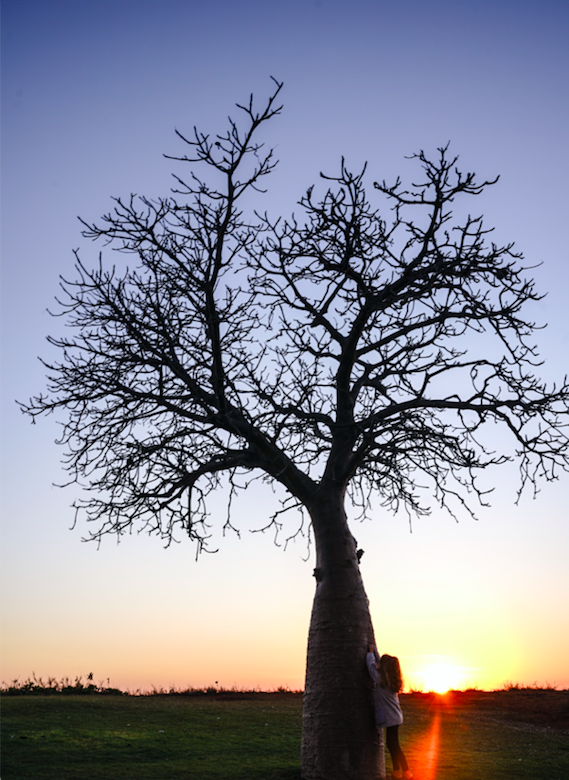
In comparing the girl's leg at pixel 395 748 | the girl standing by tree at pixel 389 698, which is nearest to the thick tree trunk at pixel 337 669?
the girl standing by tree at pixel 389 698

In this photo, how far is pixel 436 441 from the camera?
9344mm

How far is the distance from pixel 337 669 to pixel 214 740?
3.35 meters

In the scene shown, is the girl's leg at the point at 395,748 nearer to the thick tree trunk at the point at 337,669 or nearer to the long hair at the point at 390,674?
the thick tree trunk at the point at 337,669

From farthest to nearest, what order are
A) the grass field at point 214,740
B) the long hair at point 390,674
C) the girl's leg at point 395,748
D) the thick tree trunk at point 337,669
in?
the grass field at point 214,740 < the girl's leg at point 395,748 < the long hair at point 390,674 < the thick tree trunk at point 337,669

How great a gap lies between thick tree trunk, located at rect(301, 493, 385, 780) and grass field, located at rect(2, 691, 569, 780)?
0.84 m

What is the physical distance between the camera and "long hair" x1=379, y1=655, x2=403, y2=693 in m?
7.69

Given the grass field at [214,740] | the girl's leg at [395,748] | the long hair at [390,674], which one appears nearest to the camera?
the long hair at [390,674]

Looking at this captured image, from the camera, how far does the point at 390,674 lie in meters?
7.71

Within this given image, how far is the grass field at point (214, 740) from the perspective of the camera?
8.32 metres

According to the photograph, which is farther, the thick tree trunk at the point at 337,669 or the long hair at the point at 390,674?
the long hair at the point at 390,674

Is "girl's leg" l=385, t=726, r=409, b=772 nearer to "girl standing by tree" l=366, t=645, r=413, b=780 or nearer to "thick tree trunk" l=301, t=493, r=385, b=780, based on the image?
"girl standing by tree" l=366, t=645, r=413, b=780

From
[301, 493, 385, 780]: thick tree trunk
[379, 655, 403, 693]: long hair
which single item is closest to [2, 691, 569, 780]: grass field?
[301, 493, 385, 780]: thick tree trunk

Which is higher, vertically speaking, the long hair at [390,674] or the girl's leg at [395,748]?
the long hair at [390,674]

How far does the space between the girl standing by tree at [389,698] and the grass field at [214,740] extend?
0.61m
